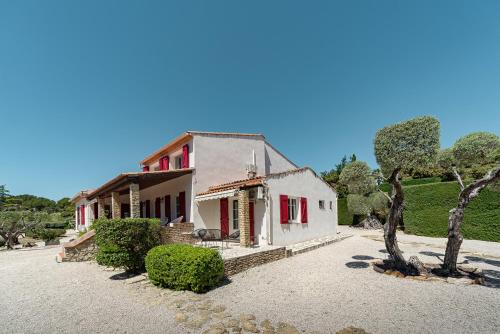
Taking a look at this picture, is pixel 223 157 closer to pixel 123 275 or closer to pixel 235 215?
pixel 235 215

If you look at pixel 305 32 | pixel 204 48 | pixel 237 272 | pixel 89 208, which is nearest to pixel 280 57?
pixel 305 32

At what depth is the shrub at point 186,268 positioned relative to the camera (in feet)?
26.6

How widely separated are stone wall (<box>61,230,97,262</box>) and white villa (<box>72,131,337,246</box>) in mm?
1902

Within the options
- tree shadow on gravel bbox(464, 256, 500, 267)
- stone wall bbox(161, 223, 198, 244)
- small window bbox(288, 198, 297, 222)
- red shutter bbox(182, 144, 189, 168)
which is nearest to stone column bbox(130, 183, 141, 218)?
stone wall bbox(161, 223, 198, 244)

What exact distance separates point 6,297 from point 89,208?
2565cm

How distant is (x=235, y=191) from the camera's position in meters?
13.8

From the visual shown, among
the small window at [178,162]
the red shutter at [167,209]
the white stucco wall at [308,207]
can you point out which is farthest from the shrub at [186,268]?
the small window at [178,162]

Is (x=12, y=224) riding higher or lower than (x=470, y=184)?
lower

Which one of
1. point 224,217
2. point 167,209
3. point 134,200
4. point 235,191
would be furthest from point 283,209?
point 167,209

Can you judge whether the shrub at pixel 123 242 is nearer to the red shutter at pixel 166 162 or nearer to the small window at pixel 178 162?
the small window at pixel 178 162

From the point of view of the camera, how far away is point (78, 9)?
42.2 feet

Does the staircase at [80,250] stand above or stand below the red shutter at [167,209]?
below

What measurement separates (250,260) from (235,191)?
13.0ft

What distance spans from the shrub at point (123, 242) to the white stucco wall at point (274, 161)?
40.9ft
